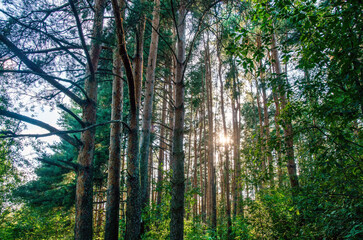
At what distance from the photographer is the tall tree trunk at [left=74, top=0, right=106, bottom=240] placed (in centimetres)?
301

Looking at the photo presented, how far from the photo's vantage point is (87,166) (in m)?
3.18

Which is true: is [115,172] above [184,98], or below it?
below

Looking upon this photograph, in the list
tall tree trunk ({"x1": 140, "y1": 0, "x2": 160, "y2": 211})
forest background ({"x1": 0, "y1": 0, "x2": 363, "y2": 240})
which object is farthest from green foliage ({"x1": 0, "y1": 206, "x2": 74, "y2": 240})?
tall tree trunk ({"x1": 140, "y1": 0, "x2": 160, "y2": 211})

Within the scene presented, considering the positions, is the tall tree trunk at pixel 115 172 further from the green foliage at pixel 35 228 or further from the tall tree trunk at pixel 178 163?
the green foliage at pixel 35 228

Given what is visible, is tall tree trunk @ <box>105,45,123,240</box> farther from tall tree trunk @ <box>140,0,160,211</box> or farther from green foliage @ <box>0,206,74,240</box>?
green foliage @ <box>0,206,74,240</box>

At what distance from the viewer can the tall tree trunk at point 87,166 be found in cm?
301

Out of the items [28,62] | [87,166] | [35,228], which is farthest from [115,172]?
[35,228]

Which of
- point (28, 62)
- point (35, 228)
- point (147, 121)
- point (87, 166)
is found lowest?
point (35, 228)

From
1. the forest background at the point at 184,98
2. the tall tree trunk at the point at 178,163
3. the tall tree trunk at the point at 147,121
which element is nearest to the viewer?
the forest background at the point at 184,98

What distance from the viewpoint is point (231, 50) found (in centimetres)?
214

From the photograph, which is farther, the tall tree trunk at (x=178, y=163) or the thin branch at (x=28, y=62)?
the tall tree trunk at (x=178, y=163)

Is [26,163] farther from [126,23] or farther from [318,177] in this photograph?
[318,177]

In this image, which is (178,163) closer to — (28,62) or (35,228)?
(28,62)

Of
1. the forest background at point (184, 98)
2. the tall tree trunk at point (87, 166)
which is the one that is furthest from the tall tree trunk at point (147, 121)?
the tall tree trunk at point (87, 166)
